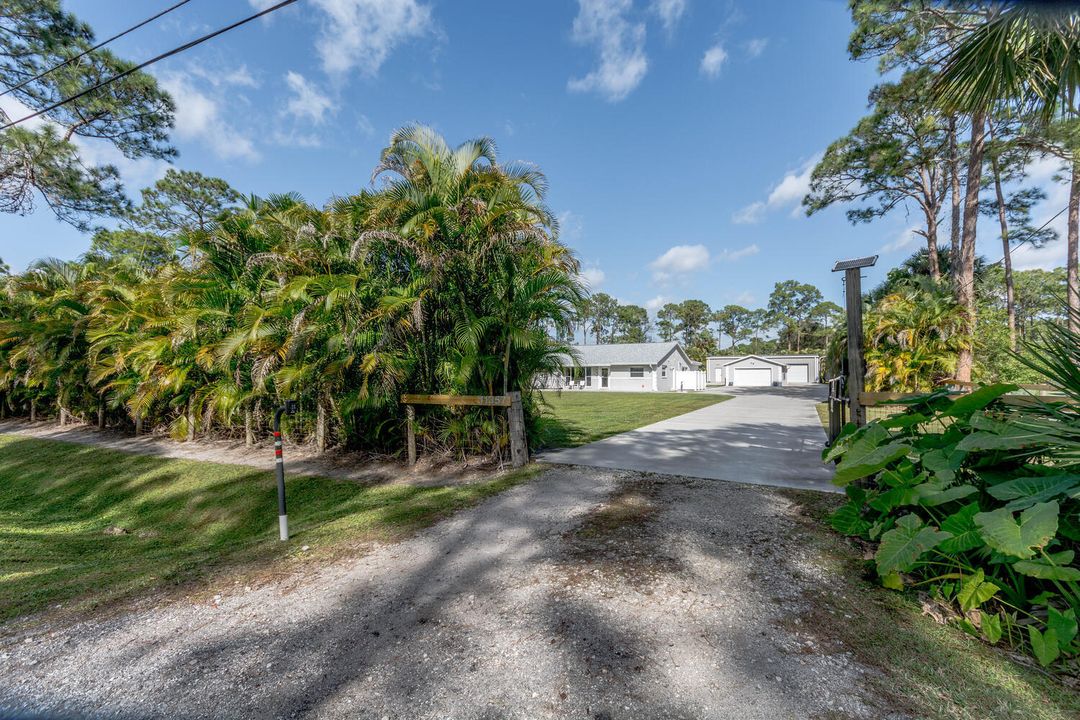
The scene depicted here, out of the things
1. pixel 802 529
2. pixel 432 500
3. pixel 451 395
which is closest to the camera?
pixel 802 529

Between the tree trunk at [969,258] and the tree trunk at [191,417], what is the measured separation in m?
17.1

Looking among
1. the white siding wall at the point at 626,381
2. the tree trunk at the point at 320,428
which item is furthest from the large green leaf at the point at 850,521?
the white siding wall at the point at 626,381

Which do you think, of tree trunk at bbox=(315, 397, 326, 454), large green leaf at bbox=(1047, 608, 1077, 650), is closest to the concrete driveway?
large green leaf at bbox=(1047, 608, 1077, 650)

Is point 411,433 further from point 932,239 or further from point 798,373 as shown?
point 798,373

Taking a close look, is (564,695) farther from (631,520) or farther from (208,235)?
(208,235)

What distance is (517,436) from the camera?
5.83 m

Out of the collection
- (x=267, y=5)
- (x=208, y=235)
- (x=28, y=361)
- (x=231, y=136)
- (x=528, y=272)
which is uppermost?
(x=231, y=136)

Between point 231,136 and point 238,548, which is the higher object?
point 231,136

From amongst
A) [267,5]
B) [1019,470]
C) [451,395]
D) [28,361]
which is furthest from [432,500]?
[28,361]

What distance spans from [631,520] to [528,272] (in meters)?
3.44

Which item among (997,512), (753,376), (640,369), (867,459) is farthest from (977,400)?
(753,376)

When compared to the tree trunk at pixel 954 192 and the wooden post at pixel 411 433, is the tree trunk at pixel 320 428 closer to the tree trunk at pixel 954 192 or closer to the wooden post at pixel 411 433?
the wooden post at pixel 411 433

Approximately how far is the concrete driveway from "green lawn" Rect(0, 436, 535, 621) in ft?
5.78

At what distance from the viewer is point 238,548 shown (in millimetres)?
3783
